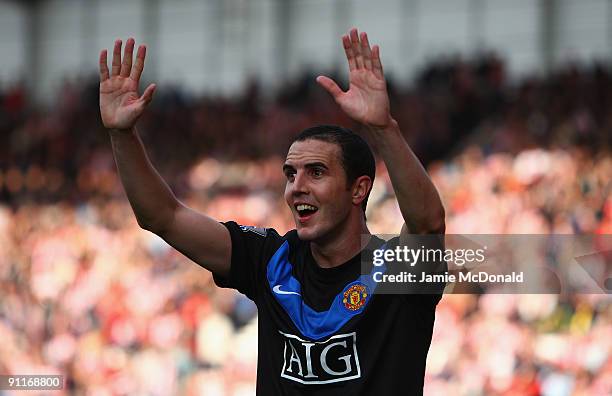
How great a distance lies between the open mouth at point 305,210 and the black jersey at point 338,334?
227 mm

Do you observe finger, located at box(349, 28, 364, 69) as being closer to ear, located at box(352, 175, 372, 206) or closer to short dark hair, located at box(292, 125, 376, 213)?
short dark hair, located at box(292, 125, 376, 213)

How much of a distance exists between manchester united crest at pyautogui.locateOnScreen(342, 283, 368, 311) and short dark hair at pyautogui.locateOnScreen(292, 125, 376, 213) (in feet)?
1.28

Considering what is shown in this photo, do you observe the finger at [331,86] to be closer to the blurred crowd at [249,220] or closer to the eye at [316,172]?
the eye at [316,172]

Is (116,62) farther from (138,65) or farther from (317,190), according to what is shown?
(317,190)

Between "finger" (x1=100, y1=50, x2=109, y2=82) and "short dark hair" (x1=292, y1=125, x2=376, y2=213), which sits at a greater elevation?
"finger" (x1=100, y1=50, x2=109, y2=82)

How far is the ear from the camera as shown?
3.78 m

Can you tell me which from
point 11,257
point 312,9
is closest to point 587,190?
point 11,257

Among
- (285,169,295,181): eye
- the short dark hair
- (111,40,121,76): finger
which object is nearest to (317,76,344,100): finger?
the short dark hair

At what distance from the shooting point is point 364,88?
11.5ft

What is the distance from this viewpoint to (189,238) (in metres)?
3.78

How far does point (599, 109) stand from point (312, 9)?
1251cm

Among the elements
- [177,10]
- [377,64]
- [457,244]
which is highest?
[177,10]

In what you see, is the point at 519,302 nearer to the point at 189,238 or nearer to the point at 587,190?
the point at 587,190

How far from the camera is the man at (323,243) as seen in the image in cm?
348
